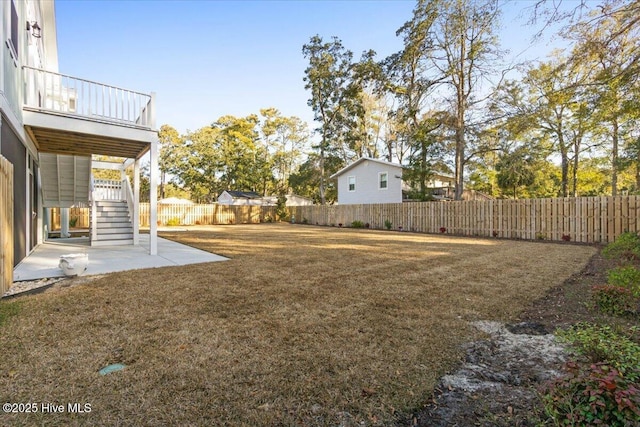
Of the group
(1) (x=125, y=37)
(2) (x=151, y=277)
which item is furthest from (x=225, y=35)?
(2) (x=151, y=277)

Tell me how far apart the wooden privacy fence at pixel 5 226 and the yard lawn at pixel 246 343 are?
0.59 meters

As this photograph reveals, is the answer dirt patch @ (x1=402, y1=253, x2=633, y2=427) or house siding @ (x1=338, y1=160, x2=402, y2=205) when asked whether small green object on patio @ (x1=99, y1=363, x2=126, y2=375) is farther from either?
house siding @ (x1=338, y1=160, x2=402, y2=205)

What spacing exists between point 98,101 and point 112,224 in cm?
393

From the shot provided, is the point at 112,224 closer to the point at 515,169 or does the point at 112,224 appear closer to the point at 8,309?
the point at 8,309

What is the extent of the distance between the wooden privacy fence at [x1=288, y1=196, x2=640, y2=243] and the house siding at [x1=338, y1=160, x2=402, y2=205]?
109 inches

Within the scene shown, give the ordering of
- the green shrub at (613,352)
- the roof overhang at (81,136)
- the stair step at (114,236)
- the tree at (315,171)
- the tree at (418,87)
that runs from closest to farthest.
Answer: the green shrub at (613,352) < the roof overhang at (81,136) < the stair step at (114,236) < the tree at (418,87) < the tree at (315,171)

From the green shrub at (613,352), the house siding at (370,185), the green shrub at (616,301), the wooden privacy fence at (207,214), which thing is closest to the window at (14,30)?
the green shrub at (613,352)

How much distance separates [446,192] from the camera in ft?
86.9

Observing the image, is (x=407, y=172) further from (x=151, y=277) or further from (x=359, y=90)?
(x=151, y=277)

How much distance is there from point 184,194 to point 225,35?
35365 mm

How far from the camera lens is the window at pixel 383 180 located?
21.9 meters

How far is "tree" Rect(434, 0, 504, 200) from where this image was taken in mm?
16156

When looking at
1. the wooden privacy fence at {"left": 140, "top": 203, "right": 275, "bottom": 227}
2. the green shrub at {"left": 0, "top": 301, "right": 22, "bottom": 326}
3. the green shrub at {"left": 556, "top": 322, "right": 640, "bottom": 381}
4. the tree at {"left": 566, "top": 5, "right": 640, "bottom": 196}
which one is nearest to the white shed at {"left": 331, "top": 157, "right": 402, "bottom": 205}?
the wooden privacy fence at {"left": 140, "top": 203, "right": 275, "bottom": 227}

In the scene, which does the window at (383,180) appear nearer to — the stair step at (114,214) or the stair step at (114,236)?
the stair step at (114,214)
